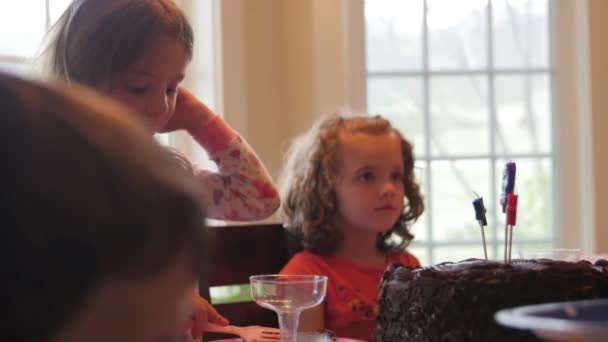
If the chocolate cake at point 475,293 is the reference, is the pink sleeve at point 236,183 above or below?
above

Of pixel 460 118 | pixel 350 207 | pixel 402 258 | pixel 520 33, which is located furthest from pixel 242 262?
pixel 520 33

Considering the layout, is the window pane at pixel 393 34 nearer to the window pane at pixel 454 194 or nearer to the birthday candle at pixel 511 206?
the window pane at pixel 454 194

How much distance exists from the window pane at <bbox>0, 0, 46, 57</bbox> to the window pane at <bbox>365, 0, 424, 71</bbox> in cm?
101

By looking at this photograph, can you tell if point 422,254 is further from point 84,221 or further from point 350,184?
point 84,221

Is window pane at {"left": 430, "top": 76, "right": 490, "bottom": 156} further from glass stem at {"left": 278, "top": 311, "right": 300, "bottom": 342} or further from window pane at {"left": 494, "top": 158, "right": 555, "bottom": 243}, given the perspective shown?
glass stem at {"left": 278, "top": 311, "right": 300, "bottom": 342}

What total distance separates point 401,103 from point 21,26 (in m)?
1.20

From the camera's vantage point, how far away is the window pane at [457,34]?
8.82 ft

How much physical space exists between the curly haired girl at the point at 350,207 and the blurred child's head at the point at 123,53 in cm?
79

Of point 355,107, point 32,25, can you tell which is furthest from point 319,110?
point 32,25

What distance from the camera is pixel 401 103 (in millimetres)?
2686

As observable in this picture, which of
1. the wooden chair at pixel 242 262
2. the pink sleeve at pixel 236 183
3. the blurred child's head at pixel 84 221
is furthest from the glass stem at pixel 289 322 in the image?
the blurred child's head at pixel 84 221

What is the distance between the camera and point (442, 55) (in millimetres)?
2689

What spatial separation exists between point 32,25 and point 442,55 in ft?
4.19

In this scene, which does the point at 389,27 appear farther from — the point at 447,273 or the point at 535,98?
the point at 447,273
